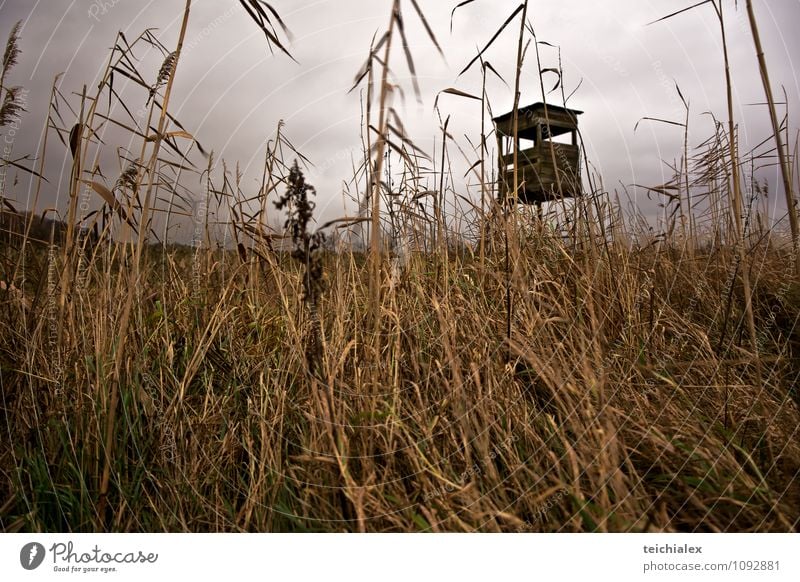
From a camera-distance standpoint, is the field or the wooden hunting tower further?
the wooden hunting tower

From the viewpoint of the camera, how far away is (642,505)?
1.32m

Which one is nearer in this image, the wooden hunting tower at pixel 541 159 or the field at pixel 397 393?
the field at pixel 397 393

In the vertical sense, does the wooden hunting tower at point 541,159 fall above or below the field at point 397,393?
above

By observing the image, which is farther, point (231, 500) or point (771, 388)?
point (771, 388)

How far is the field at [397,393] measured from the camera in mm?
1352

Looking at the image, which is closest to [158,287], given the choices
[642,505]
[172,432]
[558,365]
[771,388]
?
[172,432]

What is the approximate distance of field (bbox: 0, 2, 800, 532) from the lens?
1.35 meters

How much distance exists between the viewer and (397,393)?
5.32 ft

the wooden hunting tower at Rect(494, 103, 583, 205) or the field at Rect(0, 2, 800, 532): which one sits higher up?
the wooden hunting tower at Rect(494, 103, 583, 205)

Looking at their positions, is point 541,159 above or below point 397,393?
above

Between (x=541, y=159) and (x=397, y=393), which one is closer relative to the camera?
(x=397, y=393)
